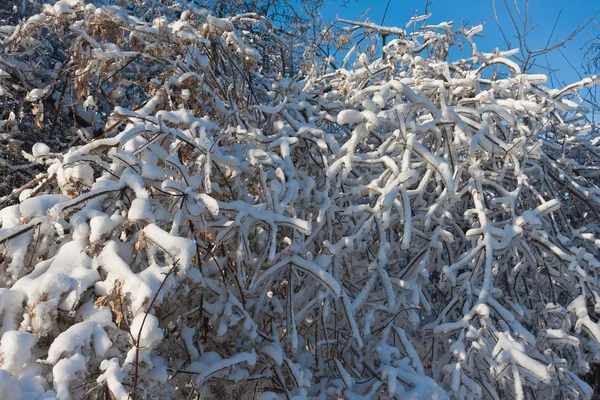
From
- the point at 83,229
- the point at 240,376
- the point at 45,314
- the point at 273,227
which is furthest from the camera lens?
the point at 273,227

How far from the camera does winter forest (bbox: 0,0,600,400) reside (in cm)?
141

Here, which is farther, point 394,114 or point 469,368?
point 394,114

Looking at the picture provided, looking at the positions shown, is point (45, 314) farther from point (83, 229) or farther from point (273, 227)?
point (273, 227)

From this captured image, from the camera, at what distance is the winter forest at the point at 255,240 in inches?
55.5

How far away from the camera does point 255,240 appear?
219 cm

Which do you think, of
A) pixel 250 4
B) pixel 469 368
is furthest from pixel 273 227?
pixel 250 4

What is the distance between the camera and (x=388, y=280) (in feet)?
7.40

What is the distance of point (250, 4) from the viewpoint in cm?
633

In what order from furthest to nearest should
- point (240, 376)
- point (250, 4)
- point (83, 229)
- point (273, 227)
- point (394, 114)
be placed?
1. point (250, 4)
2. point (394, 114)
3. point (273, 227)
4. point (240, 376)
5. point (83, 229)

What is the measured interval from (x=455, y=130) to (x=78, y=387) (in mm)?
1914

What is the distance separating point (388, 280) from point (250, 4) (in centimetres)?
499

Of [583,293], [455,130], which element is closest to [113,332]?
[455,130]

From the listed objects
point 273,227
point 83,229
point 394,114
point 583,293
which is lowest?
point 83,229

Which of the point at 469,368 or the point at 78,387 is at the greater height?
the point at 469,368
